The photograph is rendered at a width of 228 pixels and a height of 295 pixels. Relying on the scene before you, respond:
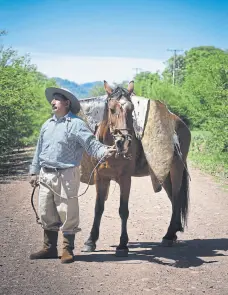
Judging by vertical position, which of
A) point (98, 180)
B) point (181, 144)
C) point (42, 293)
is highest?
point (181, 144)

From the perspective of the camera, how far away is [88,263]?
22.2 ft

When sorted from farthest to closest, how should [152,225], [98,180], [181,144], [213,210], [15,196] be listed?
[15,196]
[213,210]
[152,225]
[181,144]
[98,180]

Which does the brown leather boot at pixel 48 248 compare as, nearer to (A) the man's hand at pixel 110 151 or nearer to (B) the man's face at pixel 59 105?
(A) the man's hand at pixel 110 151

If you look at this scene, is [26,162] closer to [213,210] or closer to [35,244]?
[213,210]

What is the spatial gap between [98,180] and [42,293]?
92.0 inches

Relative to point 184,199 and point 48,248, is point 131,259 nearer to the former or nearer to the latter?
point 48,248

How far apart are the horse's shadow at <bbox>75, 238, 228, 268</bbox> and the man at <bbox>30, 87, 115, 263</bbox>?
1.61 ft

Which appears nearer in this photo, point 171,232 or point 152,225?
point 171,232

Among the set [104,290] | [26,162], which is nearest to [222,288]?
[104,290]

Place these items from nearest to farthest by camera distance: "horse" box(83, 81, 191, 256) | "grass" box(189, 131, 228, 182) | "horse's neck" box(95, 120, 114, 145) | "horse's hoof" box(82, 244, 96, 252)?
"horse" box(83, 81, 191, 256) → "horse's neck" box(95, 120, 114, 145) → "horse's hoof" box(82, 244, 96, 252) → "grass" box(189, 131, 228, 182)

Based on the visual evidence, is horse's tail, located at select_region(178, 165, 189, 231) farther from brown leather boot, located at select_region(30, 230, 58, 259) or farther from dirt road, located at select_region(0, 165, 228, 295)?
brown leather boot, located at select_region(30, 230, 58, 259)

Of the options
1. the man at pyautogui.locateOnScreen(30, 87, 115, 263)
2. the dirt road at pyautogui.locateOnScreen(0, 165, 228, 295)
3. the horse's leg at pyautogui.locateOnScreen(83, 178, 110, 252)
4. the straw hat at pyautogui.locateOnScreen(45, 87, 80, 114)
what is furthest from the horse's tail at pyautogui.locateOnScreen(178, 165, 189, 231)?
the straw hat at pyautogui.locateOnScreen(45, 87, 80, 114)

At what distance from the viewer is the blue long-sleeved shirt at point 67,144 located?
6.64m

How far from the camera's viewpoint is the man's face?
6.81 metres
